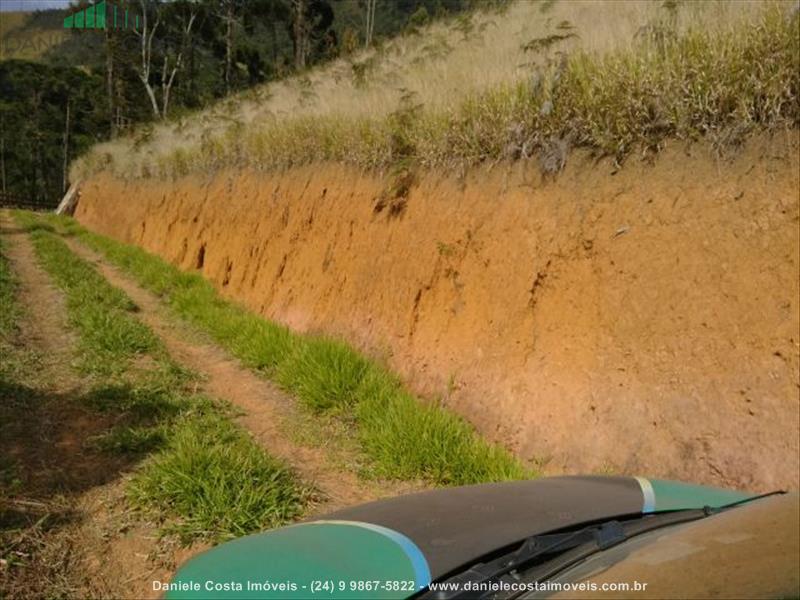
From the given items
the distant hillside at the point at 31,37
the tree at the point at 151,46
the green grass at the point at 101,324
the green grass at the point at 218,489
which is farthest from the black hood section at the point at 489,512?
the distant hillside at the point at 31,37

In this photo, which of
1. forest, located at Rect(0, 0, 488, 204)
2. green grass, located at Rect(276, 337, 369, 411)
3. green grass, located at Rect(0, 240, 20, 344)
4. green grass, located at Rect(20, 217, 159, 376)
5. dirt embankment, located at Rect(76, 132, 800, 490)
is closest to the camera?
dirt embankment, located at Rect(76, 132, 800, 490)

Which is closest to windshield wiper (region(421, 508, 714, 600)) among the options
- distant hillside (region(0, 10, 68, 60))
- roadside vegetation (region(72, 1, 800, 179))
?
roadside vegetation (region(72, 1, 800, 179))

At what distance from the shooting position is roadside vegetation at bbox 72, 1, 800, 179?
404 centimetres

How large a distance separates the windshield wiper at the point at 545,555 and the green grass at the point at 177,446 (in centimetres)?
202

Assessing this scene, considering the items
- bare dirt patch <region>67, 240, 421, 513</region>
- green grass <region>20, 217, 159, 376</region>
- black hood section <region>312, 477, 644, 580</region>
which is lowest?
bare dirt patch <region>67, 240, 421, 513</region>

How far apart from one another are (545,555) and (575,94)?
3.97m

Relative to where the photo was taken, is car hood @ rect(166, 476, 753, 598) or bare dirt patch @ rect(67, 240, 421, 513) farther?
bare dirt patch @ rect(67, 240, 421, 513)

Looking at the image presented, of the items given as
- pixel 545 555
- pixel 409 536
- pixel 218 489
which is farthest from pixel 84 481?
pixel 545 555

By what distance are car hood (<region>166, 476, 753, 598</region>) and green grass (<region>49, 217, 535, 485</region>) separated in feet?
5.56

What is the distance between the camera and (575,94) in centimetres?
494

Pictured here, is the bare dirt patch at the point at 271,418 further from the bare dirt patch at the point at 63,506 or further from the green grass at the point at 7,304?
the green grass at the point at 7,304

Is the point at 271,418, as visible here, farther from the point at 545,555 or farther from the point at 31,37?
the point at 31,37

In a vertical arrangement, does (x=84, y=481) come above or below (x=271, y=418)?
above

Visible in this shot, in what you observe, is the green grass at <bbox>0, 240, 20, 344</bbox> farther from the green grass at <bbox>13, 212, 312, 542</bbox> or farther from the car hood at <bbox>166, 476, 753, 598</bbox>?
the car hood at <bbox>166, 476, 753, 598</bbox>
